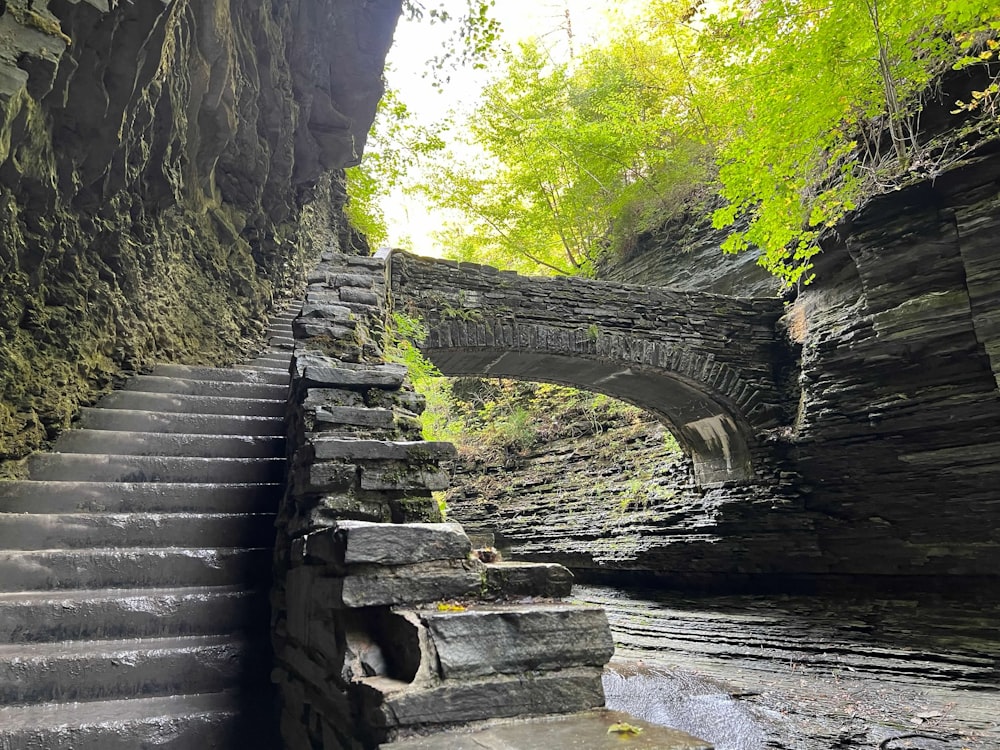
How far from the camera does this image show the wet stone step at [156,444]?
11.1 ft

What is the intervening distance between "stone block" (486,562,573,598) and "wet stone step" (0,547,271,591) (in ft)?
4.58

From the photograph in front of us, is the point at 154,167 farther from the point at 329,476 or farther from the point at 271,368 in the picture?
the point at 329,476

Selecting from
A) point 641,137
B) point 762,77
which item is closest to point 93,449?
point 762,77

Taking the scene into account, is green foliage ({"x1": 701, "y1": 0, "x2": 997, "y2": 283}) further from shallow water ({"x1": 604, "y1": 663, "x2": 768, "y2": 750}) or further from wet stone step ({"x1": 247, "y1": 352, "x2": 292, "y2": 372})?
wet stone step ({"x1": 247, "y1": 352, "x2": 292, "y2": 372})

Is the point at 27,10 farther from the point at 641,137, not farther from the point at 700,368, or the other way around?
the point at 641,137

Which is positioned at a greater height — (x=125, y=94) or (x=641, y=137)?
(x=641, y=137)

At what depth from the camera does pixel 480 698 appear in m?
1.60

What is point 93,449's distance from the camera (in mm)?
3373

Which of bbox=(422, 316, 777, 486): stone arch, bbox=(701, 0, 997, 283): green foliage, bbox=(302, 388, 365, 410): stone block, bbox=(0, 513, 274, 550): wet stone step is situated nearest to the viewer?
bbox=(0, 513, 274, 550): wet stone step

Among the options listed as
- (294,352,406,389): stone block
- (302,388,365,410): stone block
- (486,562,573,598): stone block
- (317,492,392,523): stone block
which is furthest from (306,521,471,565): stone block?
(294,352,406,389): stone block

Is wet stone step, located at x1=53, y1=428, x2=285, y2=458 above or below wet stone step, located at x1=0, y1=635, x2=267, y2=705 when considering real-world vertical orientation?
above

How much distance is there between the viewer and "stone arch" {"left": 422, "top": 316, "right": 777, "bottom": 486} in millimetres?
7562

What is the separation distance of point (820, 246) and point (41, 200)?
7.51 metres

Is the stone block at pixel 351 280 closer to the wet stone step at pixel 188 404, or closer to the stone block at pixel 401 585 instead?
the wet stone step at pixel 188 404
